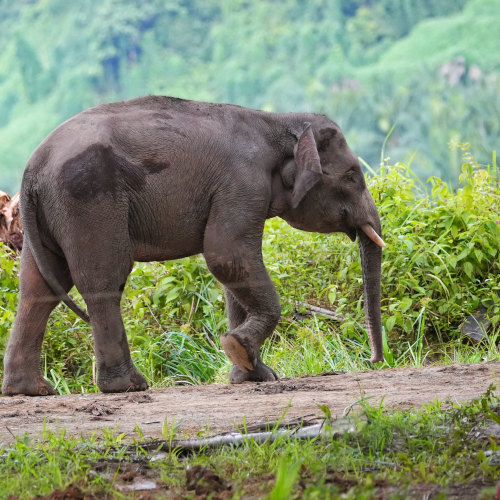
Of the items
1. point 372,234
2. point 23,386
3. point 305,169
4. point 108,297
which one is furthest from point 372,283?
point 23,386

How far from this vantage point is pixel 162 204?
5250mm

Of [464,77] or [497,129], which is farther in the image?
[464,77]

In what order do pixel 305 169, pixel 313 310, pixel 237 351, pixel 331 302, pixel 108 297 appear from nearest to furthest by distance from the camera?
pixel 108 297 → pixel 237 351 → pixel 305 169 → pixel 331 302 → pixel 313 310

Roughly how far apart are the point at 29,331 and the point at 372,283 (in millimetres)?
2246

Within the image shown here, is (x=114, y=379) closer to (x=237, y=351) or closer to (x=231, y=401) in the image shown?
(x=237, y=351)

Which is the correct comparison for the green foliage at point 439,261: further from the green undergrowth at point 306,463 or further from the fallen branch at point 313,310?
the green undergrowth at point 306,463

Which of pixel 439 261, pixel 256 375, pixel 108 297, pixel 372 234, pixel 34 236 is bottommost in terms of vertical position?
pixel 439 261

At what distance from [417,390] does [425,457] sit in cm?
142

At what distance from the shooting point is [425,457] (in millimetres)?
3145

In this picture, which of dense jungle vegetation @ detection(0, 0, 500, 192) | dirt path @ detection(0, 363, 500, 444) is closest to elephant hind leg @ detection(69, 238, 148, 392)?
dirt path @ detection(0, 363, 500, 444)

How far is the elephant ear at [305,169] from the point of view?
5.50m

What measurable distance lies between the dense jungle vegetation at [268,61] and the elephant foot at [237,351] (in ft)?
26.0

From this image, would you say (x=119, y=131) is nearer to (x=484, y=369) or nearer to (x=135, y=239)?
(x=135, y=239)

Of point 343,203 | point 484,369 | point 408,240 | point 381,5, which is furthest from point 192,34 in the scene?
point 484,369
